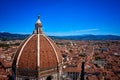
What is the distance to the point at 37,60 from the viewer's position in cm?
1551

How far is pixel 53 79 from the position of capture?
16.7 metres

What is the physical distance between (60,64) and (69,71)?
1077 inches

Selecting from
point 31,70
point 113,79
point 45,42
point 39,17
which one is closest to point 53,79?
point 31,70

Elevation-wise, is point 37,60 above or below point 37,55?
below

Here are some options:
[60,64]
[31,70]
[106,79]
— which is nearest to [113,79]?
[106,79]

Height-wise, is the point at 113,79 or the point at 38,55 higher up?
the point at 38,55

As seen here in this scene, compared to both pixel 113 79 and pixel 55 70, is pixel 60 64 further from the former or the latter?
pixel 113 79

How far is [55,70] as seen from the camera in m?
16.8

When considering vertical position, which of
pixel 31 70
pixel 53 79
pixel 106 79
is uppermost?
pixel 31 70

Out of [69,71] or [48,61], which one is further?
[69,71]

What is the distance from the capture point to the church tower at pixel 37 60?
51.2 feet

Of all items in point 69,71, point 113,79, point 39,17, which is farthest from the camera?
point 69,71

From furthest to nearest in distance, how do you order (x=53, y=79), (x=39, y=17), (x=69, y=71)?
(x=69, y=71) → (x=39, y=17) → (x=53, y=79)

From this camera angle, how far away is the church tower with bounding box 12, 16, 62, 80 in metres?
15.6
